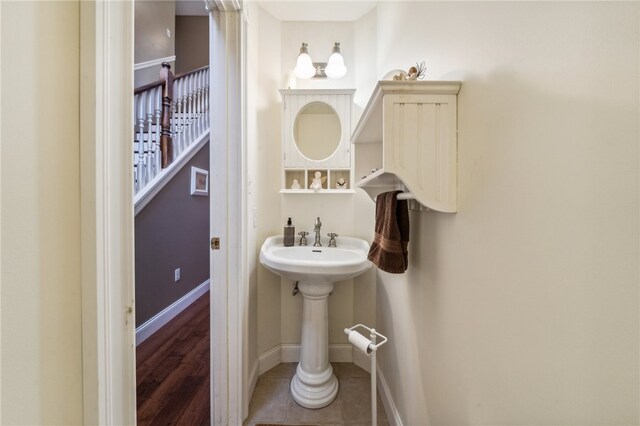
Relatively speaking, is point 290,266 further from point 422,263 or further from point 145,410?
point 145,410

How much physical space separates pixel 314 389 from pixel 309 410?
3.8 inches

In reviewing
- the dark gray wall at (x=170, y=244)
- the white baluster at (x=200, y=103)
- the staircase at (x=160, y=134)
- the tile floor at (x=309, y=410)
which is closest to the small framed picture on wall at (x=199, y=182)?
the dark gray wall at (x=170, y=244)

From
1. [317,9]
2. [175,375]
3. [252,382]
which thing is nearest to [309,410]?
[252,382]

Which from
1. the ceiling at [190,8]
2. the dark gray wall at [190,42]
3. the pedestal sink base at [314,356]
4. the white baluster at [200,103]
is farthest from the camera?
the dark gray wall at [190,42]

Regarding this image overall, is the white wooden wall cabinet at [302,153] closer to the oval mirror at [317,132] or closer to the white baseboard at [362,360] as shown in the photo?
the oval mirror at [317,132]

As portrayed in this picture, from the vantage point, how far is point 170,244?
2.36 meters

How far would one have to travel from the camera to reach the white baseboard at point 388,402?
1.18 m

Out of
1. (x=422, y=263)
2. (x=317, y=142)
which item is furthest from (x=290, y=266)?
(x=317, y=142)

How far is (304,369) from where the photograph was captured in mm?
1445

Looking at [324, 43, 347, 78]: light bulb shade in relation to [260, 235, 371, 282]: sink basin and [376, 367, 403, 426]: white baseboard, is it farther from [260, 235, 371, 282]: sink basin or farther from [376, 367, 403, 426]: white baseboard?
[376, 367, 403, 426]: white baseboard

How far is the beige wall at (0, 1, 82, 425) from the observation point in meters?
0.32

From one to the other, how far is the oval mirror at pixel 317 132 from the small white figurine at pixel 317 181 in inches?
4.8

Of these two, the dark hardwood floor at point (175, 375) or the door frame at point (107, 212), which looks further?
the dark hardwood floor at point (175, 375)

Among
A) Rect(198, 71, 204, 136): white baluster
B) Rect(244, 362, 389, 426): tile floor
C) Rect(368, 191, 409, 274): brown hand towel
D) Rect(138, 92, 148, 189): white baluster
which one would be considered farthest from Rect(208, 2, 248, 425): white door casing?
Rect(198, 71, 204, 136): white baluster
